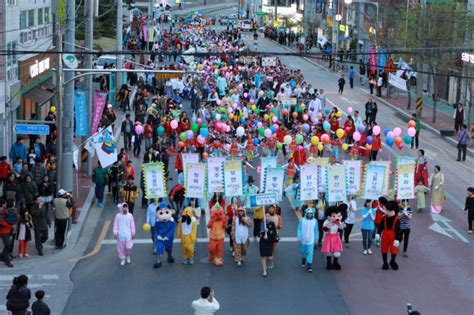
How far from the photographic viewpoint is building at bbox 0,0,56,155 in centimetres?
3231

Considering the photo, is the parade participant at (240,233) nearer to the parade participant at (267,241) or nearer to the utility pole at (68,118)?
the parade participant at (267,241)

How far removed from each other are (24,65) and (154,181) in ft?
52.6

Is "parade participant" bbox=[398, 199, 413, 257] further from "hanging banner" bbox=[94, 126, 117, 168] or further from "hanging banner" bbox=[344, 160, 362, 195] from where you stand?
"hanging banner" bbox=[94, 126, 117, 168]

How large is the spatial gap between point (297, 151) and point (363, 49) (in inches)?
2167

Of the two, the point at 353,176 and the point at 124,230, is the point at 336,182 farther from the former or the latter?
the point at 124,230

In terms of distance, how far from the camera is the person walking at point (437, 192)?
25.8m

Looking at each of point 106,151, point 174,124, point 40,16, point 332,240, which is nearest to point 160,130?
point 174,124

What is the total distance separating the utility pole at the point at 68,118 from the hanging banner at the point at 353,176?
6812 millimetres

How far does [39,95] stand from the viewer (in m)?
38.8

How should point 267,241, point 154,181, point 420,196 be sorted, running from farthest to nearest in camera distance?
point 420,196, point 154,181, point 267,241

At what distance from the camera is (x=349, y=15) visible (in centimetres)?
8781

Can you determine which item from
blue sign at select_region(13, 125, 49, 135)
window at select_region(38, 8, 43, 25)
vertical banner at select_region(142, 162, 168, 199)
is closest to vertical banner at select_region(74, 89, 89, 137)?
blue sign at select_region(13, 125, 49, 135)

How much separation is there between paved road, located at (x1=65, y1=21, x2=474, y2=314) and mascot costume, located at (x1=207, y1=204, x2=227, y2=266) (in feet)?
1.18

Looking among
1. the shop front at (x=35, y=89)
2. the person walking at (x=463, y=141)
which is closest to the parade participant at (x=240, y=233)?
the person walking at (x=463, y=141)
